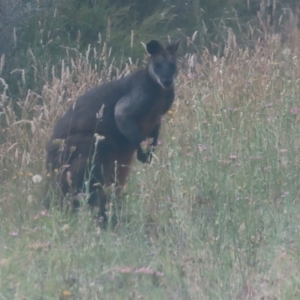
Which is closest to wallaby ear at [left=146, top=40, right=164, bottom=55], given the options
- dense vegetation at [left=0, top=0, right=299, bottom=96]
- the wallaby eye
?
the wallaby eye

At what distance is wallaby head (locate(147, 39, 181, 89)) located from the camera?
677 cm

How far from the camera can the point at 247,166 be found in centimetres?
604

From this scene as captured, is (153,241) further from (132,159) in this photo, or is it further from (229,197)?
(132,159)

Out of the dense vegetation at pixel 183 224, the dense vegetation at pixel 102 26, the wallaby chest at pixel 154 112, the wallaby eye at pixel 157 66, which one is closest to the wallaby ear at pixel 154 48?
the wallaby eye at pixel 157 66

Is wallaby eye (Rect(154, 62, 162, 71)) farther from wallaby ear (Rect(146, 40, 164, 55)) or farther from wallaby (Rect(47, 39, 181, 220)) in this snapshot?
wallaby ear (Rect(146, 40, 164, 55))

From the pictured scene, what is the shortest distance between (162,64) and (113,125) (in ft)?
2.34

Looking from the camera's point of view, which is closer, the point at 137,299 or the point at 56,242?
the point at 137,299

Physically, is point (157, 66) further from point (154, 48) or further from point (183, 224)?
point (183, 224)

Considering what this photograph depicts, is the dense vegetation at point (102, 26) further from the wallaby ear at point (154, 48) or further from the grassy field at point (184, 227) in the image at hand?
the grassy field at point (184, 227)

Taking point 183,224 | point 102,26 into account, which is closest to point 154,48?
point 183,224

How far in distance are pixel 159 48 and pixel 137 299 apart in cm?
348

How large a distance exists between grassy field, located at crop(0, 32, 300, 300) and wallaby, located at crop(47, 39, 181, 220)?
0.25 meters

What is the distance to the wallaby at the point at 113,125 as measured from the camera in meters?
6.43

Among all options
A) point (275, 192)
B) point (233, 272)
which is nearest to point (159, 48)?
point (275, 192)
